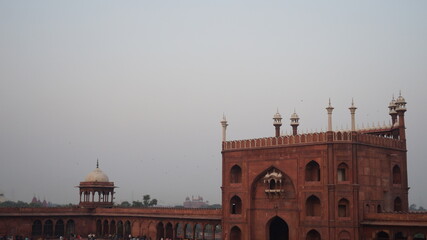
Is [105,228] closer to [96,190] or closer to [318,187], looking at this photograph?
[96,190]

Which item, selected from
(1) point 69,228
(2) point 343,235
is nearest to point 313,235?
(2) point 343,235

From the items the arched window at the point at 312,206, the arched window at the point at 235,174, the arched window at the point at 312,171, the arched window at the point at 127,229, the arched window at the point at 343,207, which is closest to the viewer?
the arched window at the point at 343,207

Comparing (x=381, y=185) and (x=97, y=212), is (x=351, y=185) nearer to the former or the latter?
(x=381, y=185)

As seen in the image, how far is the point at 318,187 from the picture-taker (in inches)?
1136

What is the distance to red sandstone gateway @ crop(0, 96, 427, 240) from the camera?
27828 mm

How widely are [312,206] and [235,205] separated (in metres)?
6.10

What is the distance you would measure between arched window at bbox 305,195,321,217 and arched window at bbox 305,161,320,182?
41.0 inches

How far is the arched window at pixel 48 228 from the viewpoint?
4310cm

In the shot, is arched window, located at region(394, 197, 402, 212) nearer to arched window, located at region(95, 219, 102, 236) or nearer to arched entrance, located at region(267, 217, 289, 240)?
arched entrance, located at region(267, 217, 289, 240)

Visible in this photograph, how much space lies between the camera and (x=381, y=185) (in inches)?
1188

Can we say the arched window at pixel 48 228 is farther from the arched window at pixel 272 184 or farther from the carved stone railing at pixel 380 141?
the carved stone railing at pixel 380 141

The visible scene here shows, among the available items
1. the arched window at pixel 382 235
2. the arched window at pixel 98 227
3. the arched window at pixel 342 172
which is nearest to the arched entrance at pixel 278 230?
the arched window at pixel 342 172

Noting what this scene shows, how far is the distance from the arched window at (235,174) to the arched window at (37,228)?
707 inches

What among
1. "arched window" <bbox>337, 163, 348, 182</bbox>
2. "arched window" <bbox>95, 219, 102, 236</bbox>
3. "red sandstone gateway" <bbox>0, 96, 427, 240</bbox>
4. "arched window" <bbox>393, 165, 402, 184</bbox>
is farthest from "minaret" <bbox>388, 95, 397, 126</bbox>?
"arched window" <bbox>95, 219, 102, 236</bbox>
